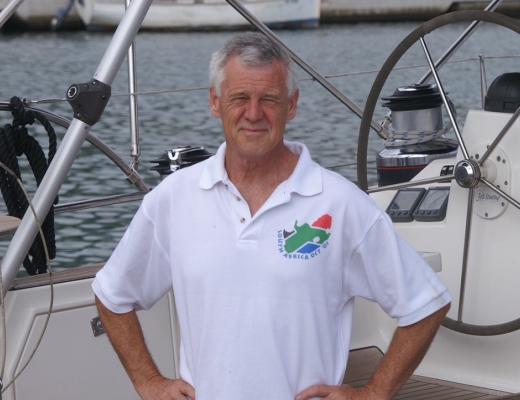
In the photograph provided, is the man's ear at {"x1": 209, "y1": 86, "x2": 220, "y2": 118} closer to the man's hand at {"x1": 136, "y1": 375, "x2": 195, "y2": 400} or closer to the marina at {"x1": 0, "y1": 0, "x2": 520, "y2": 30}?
the man's hand at {"x1": 136, "y1": 375, "x2": 195, "y2": 400}

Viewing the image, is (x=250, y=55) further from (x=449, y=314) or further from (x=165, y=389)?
(x=449, y=314)

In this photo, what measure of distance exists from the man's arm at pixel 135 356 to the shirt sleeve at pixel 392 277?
335 mm

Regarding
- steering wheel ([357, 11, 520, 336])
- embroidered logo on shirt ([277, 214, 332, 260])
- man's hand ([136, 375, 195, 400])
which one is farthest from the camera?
steering wheel ([357, 11, 520, 336])

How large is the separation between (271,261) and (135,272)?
0.94 ft

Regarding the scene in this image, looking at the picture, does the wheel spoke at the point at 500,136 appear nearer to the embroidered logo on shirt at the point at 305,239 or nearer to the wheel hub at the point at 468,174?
the wheel hub at the point at 468,174

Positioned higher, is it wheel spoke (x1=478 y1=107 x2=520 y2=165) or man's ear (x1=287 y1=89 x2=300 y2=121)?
man's ear (x1=287 y1=89 x2=300 y2=121)

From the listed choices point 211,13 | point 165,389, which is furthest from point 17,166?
point 211,13

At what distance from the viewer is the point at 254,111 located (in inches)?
74.3

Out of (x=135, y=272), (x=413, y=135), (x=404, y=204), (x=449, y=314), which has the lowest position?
(x=449, y=314)

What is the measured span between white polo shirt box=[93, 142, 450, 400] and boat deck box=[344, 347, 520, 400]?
1.12m

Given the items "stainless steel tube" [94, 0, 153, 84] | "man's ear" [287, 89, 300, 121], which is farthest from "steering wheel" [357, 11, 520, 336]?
"man's ear" [287, 89, 300, 121]

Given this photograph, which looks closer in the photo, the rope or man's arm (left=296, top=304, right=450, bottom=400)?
man's arm (left=296, top=304, right=450, bottom=400)

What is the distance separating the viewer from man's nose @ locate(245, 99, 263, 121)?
1.89 metres

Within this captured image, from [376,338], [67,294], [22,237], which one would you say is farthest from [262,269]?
[376,338]
